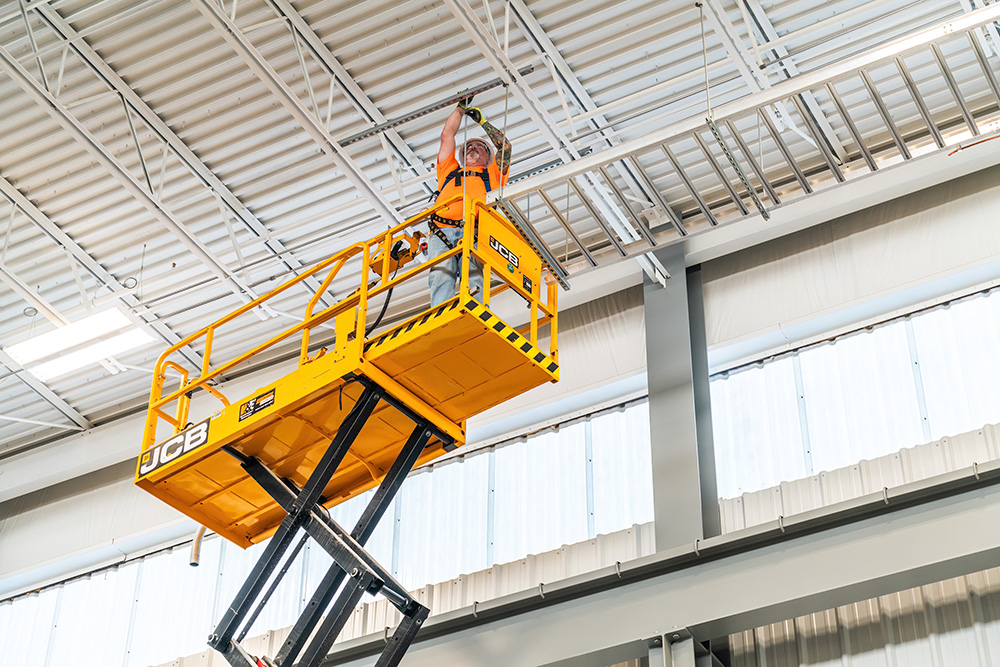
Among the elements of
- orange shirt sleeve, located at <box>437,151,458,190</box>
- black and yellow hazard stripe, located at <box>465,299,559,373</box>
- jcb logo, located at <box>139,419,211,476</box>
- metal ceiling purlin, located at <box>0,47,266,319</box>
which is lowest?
jcb logo, located at <box>139,419,211,476</box>

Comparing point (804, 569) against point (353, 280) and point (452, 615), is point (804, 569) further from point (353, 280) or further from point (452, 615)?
point (353, 280)

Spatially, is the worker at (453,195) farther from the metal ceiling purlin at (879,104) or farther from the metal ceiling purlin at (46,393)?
the metal ceiling purlin at (46,393)

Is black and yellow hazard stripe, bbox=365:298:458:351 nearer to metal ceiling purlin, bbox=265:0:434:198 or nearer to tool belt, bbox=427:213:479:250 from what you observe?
tool belt, bbox=427:213:479:250

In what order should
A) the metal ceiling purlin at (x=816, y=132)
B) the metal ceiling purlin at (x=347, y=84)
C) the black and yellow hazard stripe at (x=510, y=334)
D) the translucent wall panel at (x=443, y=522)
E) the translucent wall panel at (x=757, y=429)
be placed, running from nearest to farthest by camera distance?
the black and yellow hazard stripe at (x=510, y=334) → the metal ceiling purlin at (x=816, y=132) → the metal ceiling purlin at (x=347, y=84) → the translucent wall panel at (x=757, y=429) → the translucent wall panel at (x=443, y=522)

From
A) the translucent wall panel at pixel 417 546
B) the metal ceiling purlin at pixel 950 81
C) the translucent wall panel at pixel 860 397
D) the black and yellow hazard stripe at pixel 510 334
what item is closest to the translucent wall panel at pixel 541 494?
the translucent wall panel at pixel 417 546

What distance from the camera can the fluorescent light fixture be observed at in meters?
16.8

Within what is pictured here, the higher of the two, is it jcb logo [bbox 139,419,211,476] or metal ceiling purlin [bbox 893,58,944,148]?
metal ceiling purlin [bbox 893,58,944,148]

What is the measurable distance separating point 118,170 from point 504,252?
23.2ft

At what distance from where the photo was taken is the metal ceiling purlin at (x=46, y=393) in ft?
64.5

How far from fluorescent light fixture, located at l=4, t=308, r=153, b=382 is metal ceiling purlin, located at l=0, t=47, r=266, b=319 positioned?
146 cm

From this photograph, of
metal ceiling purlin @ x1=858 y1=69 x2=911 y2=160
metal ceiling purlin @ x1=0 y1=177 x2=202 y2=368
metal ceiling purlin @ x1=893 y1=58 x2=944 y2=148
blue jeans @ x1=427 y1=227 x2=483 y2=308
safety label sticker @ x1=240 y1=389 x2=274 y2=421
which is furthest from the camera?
metal ceiling purlin @ x1=0 y1=177 x2=202 y2=368

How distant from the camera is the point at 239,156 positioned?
1692 centimetres

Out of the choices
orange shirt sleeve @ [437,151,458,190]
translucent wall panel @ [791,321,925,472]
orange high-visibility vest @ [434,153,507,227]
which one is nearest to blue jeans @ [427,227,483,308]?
orange high-visibility vest @ [434,153,507,227]

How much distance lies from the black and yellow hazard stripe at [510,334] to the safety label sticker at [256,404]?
2.52 meters
